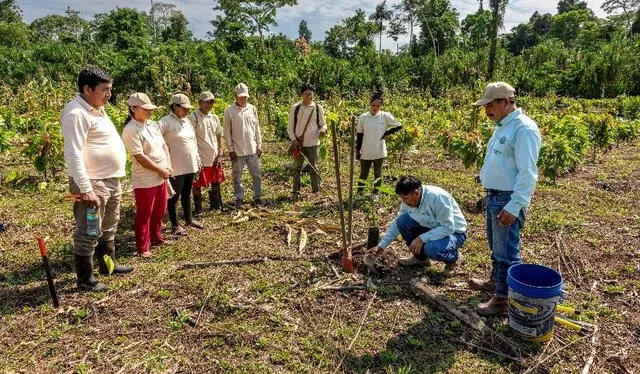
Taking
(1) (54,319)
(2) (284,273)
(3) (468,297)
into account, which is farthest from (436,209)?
(1) (54,319)

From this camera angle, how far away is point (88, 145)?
3.66 m

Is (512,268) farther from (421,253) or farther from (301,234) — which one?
(301,234)

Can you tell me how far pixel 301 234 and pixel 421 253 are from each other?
1504 millimetres

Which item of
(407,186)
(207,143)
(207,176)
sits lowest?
(207,176)

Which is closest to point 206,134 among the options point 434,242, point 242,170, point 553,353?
point 242,170

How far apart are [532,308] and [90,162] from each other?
359 cm

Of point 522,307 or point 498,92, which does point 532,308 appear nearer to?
point 522,307

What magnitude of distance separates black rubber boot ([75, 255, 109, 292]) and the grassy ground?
0.27ft

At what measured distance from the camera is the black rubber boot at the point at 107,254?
4.20 m

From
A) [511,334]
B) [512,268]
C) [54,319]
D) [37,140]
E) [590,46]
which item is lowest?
[511,334]

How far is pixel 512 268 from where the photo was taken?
341 cm

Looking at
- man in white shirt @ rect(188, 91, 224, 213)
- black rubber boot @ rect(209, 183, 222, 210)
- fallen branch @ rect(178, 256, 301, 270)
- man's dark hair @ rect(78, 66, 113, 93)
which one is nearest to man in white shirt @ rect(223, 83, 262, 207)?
man in white shirt @ rect(188, 91, 224, 213)

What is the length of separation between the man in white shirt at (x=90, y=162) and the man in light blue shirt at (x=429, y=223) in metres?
2.46

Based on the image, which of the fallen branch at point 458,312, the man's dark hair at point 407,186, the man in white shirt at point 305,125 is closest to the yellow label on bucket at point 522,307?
the fallen branch at point 458,312
